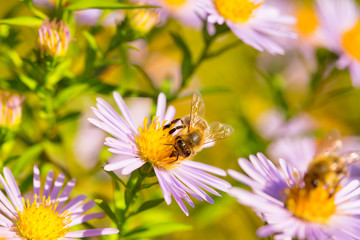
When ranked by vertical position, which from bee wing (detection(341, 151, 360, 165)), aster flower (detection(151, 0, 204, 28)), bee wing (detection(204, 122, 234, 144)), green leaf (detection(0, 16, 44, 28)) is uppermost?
aster flower (detection(151, 0, 204, 28))

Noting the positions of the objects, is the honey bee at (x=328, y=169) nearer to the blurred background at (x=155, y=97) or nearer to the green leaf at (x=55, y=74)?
the blurred background at (x=155, y=97)

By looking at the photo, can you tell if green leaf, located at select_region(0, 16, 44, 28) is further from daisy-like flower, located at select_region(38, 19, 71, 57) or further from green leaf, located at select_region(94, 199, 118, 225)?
green leaf, located at select_region(94, 199, 118, 225)

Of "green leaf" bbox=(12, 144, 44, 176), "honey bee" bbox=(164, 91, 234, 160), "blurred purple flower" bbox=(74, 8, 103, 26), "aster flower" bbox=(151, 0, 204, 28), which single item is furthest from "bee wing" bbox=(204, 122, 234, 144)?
"aster flower" bbox=(151, 0, 204, 28)

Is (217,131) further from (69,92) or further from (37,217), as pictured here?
(37,217)

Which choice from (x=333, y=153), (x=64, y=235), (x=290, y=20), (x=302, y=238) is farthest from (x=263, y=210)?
(x=290, y=20)

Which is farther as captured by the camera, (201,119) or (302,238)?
(201,119)

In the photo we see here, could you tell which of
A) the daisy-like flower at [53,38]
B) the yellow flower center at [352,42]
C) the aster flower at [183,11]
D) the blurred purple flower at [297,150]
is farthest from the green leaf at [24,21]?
the yellow flower center at [352,42]

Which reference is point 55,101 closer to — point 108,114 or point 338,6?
point 108,114
